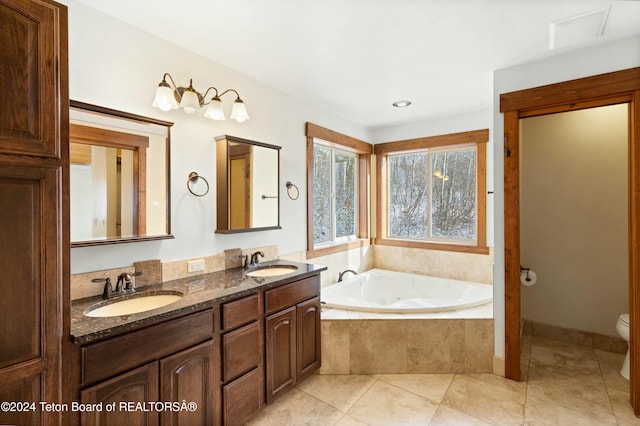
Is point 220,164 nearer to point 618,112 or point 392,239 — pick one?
point 392,239

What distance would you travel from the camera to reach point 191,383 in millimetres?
1577

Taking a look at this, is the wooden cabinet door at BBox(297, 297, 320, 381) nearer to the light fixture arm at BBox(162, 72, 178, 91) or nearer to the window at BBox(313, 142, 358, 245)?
the window at BBox(313, 142, 358, 245)

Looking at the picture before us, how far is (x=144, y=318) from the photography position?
4.50 ft

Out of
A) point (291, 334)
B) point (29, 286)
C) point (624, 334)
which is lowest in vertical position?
point (624, 334)

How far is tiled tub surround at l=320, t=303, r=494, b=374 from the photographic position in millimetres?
2465

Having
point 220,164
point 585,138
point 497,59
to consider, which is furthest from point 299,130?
point 585,138

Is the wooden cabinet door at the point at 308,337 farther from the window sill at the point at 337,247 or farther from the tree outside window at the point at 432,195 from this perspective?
the tree outside window at the point at 432,195

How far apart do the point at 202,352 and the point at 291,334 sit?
69cm

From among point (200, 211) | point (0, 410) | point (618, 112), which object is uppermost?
point (618, 112)

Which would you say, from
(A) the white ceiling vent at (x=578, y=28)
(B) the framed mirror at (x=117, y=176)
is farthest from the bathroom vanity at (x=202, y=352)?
(A) the white ceiling vent at (x=578, y=28)

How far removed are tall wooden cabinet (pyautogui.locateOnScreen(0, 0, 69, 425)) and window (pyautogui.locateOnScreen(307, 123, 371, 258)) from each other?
2.14m

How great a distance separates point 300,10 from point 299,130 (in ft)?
4.49

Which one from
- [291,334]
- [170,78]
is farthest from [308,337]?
[170,78]

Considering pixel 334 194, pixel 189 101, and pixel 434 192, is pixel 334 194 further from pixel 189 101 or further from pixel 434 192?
pixel 189 101
